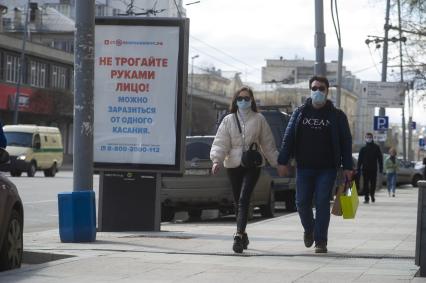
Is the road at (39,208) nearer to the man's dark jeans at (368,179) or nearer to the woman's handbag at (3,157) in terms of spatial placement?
the woman's handbag at (3,157)

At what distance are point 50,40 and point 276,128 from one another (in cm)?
6229

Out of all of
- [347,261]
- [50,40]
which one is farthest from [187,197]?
[50,40]

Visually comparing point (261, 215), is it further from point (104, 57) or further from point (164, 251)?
point (164, 251)

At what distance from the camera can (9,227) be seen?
372 inches

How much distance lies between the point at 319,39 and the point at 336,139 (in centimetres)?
1222

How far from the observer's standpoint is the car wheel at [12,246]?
9.33m

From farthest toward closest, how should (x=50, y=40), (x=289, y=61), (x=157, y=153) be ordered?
(x=289, y=61), (x=50, y=40), (x=157, y=153)

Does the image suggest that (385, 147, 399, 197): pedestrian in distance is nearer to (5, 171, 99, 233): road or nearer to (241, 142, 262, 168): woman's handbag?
(5, 171, 99, 233): road

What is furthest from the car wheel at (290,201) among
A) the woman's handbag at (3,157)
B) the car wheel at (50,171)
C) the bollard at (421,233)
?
the car wheel at (50,171)

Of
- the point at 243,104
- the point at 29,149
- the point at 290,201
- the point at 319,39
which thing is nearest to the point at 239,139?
the point at 243,104

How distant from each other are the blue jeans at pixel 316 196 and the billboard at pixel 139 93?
313 centimetres

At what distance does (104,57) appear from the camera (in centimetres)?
1387

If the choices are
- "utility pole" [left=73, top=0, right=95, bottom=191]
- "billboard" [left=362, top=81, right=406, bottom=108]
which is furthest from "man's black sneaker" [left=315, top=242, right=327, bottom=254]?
"billboard" [left=362, top=81, right=406, bottom=108]

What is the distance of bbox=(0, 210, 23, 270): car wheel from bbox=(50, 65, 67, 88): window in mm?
67214
